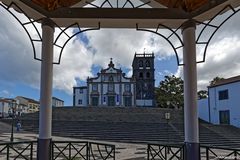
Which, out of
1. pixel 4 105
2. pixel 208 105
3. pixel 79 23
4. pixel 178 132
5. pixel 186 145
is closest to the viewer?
pixel 186 145

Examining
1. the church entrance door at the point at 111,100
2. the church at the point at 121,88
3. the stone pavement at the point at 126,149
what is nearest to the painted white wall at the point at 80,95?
the church at the point at 121,88

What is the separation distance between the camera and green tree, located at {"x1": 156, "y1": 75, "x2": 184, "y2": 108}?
38594 mm

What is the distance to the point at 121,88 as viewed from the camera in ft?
150

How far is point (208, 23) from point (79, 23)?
206 centimetres

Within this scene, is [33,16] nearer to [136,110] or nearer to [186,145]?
[186,145]

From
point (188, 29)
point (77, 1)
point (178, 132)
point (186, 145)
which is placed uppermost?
point (77, 1)

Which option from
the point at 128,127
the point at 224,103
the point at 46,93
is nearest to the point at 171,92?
the point at 224,103

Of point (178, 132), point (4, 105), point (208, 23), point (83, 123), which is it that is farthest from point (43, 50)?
point (4, 105)

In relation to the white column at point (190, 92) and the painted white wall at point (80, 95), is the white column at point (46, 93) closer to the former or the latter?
the white column at point (190, 92)

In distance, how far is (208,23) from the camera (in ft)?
13.9

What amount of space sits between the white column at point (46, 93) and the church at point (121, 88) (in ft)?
132

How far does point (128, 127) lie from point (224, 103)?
392 inches

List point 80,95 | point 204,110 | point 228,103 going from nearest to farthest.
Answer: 1. point 228,103
2. point 204,110
3. point 80,95

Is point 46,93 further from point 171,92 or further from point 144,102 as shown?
point 144,102
